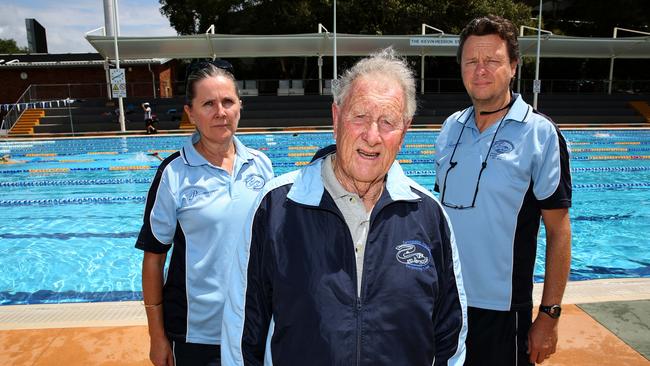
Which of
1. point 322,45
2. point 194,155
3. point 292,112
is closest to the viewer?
point 194,155

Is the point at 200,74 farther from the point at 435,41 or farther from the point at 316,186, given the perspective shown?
the point at 435,41

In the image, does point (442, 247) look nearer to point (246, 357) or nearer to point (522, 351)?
point (246, 357)

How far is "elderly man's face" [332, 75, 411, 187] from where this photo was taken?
1.51 meters

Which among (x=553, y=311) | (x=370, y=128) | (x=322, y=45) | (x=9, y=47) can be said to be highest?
(x=9, y=47)

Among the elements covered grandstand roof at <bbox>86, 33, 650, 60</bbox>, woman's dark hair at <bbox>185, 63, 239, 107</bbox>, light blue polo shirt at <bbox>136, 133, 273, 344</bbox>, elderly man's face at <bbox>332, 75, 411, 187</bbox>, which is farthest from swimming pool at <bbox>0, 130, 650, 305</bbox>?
covered grandstand roof at <bbox>86, 33, 650, 60</bbox>

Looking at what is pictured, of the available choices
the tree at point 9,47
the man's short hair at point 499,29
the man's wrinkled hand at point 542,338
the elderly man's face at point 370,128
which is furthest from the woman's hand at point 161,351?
the tree at point 9,47

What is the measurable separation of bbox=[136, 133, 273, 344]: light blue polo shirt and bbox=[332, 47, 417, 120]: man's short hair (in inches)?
29.2

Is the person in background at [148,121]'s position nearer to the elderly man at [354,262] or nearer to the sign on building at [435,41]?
the sign on building at [435,41]

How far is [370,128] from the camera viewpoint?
151 cm

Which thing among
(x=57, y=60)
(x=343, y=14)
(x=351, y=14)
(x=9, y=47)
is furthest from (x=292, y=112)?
(x=9, y=47)

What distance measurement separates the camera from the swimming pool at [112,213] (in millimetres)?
5656

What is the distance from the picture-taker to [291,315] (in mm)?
1406

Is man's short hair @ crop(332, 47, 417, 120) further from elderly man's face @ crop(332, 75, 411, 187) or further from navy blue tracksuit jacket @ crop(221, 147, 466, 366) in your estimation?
navy blue tracksuit jacket @ crop(221, 147, 466, 366)

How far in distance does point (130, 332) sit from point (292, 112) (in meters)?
20.2
